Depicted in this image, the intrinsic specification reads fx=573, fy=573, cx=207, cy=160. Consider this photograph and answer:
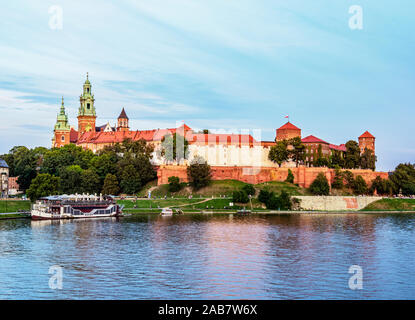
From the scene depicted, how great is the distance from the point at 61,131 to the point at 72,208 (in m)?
69.8

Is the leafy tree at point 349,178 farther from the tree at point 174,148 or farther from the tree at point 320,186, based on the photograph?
the tree at point 174,148

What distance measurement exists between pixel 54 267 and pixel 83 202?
3782 cm

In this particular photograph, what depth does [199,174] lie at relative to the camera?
91.8 m

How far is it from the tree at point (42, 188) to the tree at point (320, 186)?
134 feet

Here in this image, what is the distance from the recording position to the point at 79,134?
140000mm

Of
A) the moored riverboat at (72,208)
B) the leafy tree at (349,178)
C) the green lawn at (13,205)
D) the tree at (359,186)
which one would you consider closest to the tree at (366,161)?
the leafy tree at (349,178)

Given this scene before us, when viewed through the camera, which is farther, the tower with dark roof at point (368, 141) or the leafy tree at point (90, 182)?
the tower with dark roof at point (368, 141)

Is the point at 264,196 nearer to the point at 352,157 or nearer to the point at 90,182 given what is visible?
the point at 90,182

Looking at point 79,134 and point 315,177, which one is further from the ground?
point 79,134

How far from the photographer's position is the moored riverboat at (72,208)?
68688mm

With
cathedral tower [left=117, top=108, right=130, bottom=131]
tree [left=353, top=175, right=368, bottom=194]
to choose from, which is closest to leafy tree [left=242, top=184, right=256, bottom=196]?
tree [left=353, top=175, right=368, bottom=194]

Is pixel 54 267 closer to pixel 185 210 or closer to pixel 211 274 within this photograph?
pixel 211 274

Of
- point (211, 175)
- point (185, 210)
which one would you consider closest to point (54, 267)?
point (185, 210)

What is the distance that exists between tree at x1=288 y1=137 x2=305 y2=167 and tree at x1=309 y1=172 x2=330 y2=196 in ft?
31.4
